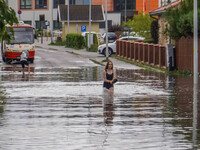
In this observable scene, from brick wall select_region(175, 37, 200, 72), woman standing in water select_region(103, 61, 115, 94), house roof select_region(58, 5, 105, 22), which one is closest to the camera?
woman standing in water select_region(103, 61, 115, 94)

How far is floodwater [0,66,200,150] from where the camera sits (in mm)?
10773

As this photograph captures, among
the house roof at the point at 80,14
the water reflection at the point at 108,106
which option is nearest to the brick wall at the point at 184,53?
the water reflection at the point at 108,106

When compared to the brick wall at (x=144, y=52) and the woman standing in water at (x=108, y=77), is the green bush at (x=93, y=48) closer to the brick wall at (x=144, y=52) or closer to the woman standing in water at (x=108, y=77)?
the brick wall at (x=144, y=52)

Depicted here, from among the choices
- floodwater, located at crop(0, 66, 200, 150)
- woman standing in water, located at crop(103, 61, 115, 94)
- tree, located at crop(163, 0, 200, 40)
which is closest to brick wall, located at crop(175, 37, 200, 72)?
tree, located at crop(163, 0, 200, 40)

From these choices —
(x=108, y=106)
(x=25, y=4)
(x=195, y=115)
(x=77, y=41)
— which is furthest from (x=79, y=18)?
(x=195, y=115)

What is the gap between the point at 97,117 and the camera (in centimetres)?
1448

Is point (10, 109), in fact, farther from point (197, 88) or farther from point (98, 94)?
point (197, 88)

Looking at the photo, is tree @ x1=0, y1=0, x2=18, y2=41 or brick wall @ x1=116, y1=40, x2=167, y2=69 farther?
brick wall @ x1=116, y1=40, x2=167, y2=69

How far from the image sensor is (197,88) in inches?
901

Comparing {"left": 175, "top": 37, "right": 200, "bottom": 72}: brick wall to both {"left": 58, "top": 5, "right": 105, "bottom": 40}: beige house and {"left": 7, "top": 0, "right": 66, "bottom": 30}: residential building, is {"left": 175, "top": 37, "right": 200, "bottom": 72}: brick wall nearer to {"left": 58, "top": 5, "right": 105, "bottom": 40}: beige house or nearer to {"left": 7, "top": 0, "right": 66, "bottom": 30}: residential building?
{"left": 58, "top": 5, "right": 105, "bottom": 40}: beige house

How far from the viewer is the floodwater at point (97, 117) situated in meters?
10.8

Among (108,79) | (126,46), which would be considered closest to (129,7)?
(126,46)

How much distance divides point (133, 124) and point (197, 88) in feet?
33.3

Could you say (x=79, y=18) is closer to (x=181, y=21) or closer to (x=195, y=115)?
(x=181, y=21)
